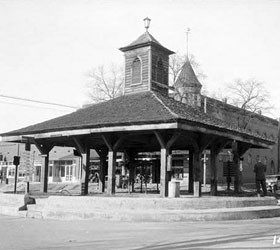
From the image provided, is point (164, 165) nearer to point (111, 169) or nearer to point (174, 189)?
point (174, 189)

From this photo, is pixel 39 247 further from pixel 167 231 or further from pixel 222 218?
pixel 222 218

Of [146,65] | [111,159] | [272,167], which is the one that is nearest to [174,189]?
[111,159]

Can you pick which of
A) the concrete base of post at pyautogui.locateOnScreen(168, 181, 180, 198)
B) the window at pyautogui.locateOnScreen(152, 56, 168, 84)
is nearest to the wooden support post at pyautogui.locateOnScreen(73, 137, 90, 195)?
the concrete base of post at pyautogui.locateOnScreen(168, 181, 180, 198)

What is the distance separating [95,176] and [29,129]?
2589 centimetres

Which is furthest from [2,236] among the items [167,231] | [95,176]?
[95,176]

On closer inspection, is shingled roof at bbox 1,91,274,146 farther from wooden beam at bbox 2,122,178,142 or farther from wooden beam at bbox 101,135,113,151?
wooden beam at bbox 101,135,113,151

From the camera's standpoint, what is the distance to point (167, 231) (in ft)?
34.5

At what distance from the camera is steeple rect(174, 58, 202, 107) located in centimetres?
4362

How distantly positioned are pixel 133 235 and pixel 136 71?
1372 cm

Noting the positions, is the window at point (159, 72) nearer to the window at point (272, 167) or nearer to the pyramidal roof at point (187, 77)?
the pyramidal roof at point (187, 77)

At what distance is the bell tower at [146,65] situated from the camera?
71.6 ft

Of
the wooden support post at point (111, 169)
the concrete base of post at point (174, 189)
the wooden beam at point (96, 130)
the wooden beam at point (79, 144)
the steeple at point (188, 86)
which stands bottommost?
the concrete base of post at point (174, 189)

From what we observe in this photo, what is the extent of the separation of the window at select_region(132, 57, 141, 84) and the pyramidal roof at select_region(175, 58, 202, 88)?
69.8 ft

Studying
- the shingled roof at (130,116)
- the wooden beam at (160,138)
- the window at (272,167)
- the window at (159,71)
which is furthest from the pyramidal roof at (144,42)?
the window at (272,167)
